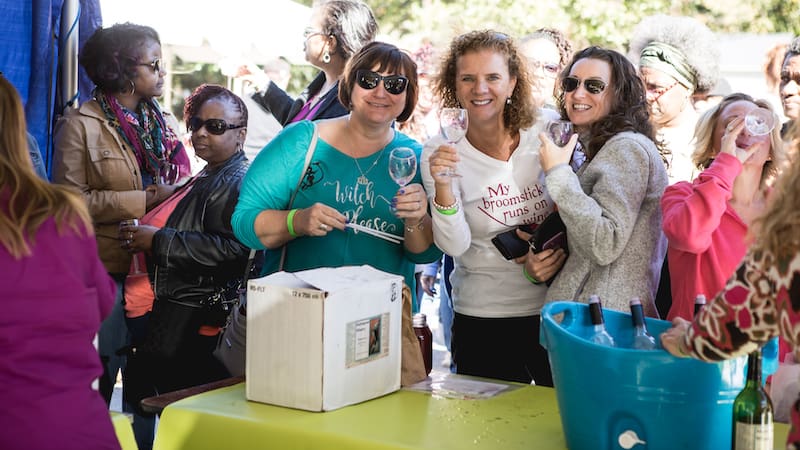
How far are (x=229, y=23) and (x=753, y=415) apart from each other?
688 centimetres

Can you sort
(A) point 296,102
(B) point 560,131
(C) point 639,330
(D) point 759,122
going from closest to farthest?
(C) point 639,330
(D) point 759,122
(B) point 560,131
(A) point 296,102

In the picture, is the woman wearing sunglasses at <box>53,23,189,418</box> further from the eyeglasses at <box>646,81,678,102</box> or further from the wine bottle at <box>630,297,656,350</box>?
the wine bottle at <box>630,297,656,350</box>

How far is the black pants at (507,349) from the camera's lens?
2920mm

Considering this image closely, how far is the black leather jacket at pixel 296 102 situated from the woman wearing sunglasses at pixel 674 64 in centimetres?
125

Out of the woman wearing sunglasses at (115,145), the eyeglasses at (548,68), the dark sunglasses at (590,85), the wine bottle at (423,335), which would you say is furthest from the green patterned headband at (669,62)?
the woman wearing sunglasses at (115,145)

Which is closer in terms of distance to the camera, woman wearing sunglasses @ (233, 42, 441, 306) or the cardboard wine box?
the cardboard wine box

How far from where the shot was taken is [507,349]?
2926 millimetres

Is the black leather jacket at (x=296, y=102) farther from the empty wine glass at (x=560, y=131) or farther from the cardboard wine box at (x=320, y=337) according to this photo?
the cardboard wine box at (x=320, y=337)

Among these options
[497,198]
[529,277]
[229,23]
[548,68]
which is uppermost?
[229,23]

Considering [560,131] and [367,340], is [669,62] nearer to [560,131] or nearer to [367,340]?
[560,131]

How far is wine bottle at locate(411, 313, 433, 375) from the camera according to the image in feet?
8.91

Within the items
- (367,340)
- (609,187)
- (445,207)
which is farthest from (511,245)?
(367,340)

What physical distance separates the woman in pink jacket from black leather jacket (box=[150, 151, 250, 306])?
5.17 feet

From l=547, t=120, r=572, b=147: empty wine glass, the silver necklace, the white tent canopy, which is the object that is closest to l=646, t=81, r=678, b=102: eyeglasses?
l=547, t=120, r=572, b=147: empty wine glass
